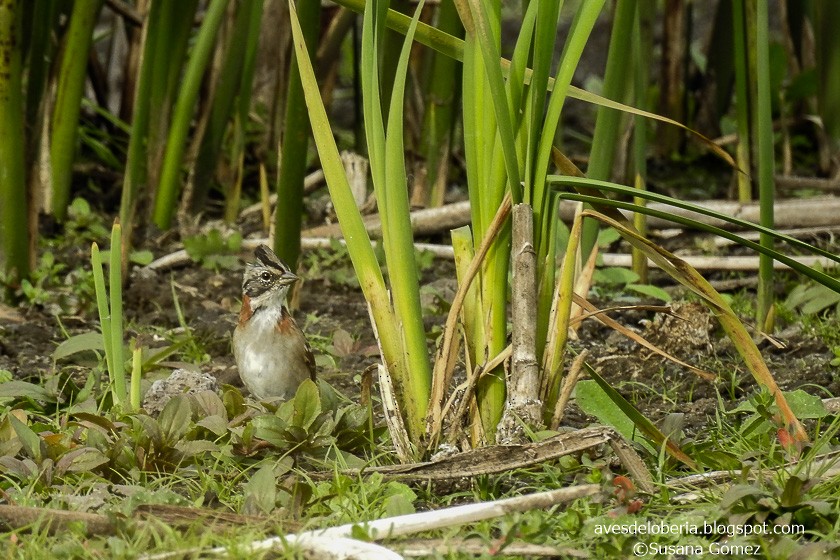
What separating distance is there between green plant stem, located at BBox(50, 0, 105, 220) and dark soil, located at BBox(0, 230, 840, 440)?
0.54m

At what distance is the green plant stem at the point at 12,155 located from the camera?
4.95m

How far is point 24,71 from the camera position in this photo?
17.2 feet

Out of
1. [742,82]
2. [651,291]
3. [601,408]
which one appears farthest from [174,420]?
[742,82]

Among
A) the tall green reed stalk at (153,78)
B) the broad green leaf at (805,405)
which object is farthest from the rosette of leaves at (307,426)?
the tall green reed stalk at (153,78)

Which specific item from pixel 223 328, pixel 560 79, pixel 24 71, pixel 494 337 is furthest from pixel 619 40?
pixel 24 71

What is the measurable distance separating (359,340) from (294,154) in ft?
2.77

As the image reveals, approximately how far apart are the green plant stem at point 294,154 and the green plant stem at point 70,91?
1.72m

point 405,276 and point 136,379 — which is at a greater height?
point 405,276

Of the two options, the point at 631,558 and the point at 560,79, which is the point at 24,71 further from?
the point at 631,558

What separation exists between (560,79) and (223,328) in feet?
8.21

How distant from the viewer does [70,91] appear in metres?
5.93

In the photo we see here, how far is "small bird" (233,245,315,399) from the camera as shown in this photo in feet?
14.2

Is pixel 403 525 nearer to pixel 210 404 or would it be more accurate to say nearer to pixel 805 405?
pixel 210 404

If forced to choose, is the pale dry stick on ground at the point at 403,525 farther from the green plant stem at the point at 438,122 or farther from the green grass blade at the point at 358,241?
the green plant stem at the point at 438,122
